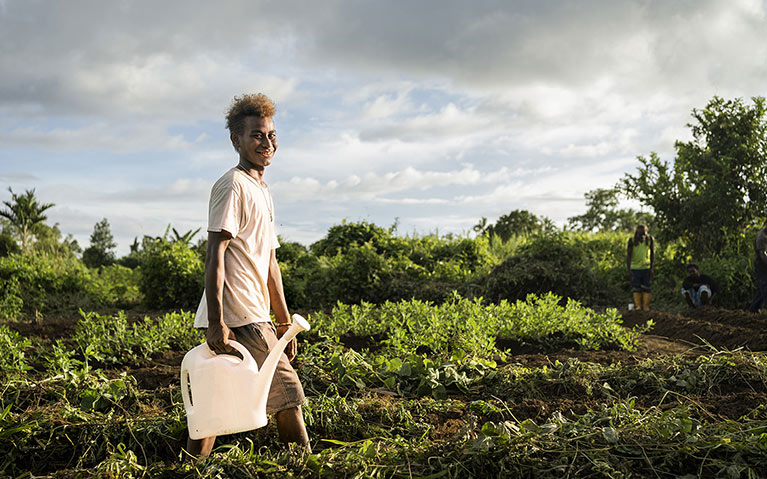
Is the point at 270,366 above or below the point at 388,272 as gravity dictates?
below

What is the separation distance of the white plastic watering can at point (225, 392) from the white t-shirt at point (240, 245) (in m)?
0.17

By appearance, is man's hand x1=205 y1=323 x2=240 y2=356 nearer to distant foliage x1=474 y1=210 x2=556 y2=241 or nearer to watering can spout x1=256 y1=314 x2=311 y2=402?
watering can spout x1=256 y1=314 x2=311 y2=402

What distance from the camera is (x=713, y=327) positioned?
24.6ft

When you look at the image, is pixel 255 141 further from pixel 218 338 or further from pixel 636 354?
pixel 636 354

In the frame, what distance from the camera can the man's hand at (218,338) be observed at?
257 centimetres

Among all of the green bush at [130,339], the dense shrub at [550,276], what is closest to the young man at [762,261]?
the dense shrub at [550,276]

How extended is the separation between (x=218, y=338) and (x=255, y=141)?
98 cm

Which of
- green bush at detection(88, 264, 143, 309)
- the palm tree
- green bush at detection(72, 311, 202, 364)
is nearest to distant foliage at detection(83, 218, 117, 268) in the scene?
the palm tree

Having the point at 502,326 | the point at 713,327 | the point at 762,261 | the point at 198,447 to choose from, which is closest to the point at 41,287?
the point at 502,326

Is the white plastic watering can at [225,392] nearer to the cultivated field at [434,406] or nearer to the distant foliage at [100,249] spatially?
the cultivated field at [434,406]

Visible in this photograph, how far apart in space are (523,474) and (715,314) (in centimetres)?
814

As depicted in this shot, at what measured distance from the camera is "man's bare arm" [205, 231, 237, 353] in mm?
2562

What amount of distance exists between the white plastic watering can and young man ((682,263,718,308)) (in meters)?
10.8

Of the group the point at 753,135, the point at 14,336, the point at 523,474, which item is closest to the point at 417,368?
the point at 523,474
